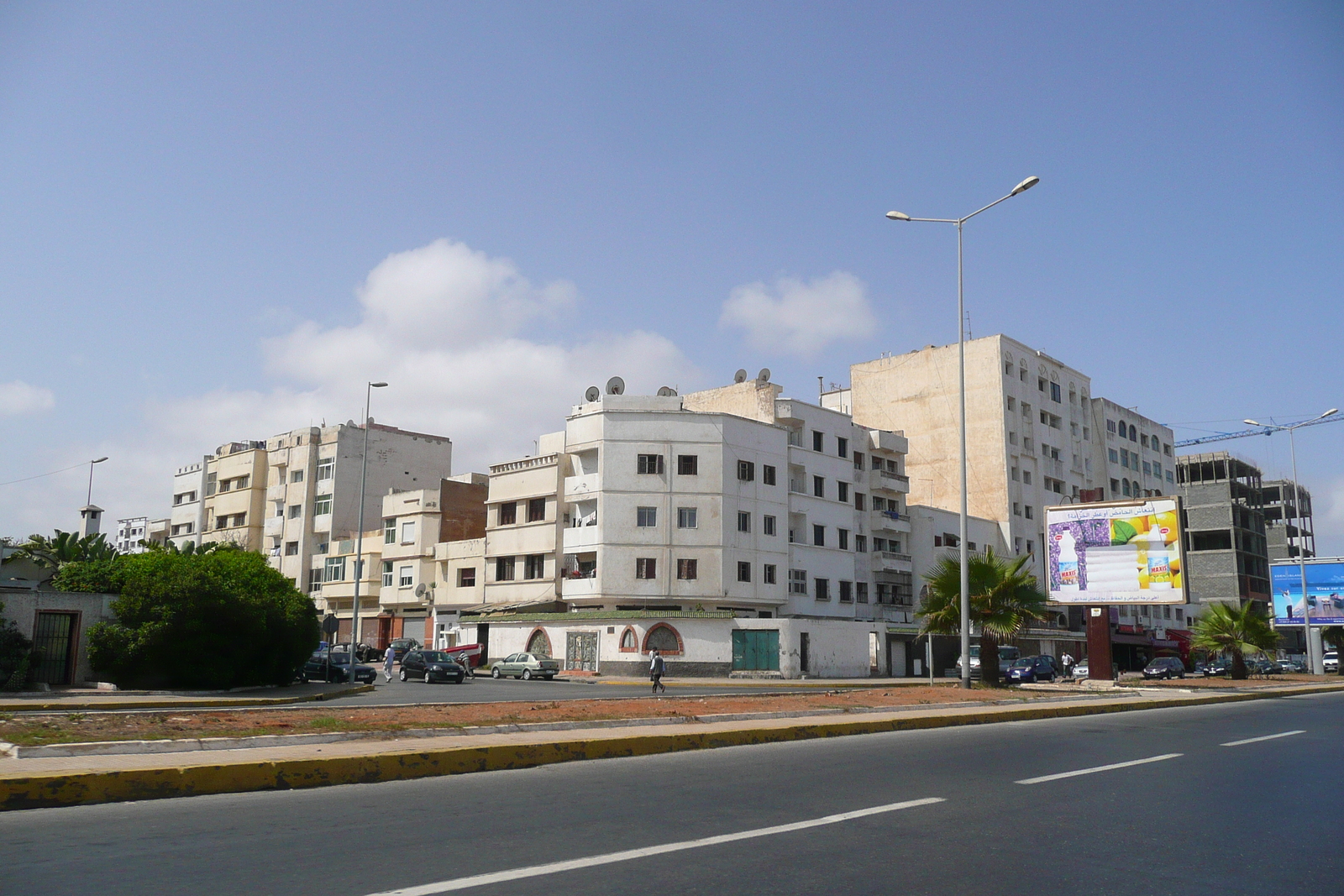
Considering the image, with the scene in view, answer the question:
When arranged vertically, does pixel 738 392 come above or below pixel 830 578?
above

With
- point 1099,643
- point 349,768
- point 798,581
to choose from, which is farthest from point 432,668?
point 349,768

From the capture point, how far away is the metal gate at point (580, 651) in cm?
5350

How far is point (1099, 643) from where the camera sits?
110 feet

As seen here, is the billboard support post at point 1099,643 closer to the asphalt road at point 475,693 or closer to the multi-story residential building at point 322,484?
the asphalt road at point 475,693

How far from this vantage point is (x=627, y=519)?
2203 inches

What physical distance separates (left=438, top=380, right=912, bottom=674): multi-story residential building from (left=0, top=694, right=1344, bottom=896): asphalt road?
42218 millimetres

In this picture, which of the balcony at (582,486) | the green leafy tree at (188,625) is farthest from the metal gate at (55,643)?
the balcony at (582,486)

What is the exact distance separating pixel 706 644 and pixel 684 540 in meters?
6.28

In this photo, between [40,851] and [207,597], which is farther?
[207,597]

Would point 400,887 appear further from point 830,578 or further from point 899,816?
point 830,578

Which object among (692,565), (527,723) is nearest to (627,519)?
(692,565)

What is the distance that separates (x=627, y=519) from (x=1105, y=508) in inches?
1109

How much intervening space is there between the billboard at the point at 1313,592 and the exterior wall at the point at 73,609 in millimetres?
68516

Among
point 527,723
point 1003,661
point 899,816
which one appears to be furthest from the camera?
point 1003,661
